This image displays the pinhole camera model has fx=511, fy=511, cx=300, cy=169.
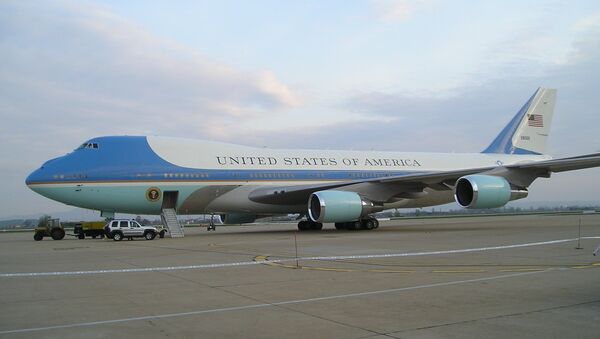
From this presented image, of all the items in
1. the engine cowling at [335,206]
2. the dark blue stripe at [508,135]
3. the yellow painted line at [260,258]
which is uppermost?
the dark blue stripe at [508,135]

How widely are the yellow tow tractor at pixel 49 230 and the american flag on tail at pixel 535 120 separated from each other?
27680 millimetres

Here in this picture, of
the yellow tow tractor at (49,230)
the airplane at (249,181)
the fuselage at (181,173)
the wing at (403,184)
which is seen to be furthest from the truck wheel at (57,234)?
the wing at (403,184)

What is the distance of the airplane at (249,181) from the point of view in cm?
2083

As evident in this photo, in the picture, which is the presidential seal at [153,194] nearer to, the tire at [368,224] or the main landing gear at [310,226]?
the main landing gear at [310,226]

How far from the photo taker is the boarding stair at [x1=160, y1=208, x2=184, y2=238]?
22484 mm

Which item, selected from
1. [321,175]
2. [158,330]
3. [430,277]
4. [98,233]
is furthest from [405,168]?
[158,330]

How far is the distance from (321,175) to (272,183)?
2.83 m

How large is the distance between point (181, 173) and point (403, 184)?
390 inches

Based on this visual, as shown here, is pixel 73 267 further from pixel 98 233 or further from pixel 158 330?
pixel 98 233

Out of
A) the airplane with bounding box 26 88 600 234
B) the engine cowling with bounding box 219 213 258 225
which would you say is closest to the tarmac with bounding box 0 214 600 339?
the airplane with bounding box 26 88 600 234

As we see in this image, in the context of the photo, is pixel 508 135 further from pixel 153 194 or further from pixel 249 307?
pixel 249 307

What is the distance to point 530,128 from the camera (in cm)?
3173

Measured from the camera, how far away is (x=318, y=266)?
1034 centimetres

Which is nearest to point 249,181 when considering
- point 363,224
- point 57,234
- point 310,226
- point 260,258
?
point 310,226
